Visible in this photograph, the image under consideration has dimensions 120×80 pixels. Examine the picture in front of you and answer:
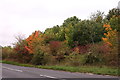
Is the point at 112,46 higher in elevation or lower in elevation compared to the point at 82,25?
lower

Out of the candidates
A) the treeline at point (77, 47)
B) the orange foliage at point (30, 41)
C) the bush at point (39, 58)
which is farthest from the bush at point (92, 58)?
the orange foliage at point (30, 41)

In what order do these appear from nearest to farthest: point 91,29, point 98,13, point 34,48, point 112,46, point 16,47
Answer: point 112,46 < point 34,48 < point 16,47 < point 91,29 < point 98,13

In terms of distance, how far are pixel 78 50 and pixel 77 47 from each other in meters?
2.93

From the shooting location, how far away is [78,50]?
1152 inches

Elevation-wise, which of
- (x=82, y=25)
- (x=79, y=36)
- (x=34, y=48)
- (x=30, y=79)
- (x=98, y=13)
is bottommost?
(x=30, y=79)

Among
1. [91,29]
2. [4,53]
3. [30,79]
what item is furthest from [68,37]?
[30,79]

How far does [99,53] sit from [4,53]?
34.6 meters

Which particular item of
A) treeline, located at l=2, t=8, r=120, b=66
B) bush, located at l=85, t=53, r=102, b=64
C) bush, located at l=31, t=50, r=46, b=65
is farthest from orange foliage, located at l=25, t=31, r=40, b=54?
bush, located at l=85, t=53, r=102, b=64

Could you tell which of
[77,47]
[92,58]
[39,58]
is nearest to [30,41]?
[39,58]

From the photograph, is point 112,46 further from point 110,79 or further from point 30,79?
point 30,79

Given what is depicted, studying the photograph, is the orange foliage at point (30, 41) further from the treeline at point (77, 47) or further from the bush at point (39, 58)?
the bush at point (39, 58)

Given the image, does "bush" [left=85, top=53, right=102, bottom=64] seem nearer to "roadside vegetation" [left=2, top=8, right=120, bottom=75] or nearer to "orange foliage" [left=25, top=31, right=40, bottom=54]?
"roadside vegetation" [left=2, top=8, right=120, bottom=75]

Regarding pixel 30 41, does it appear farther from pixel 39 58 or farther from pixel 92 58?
pixel 92 58

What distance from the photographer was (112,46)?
17.1 m
